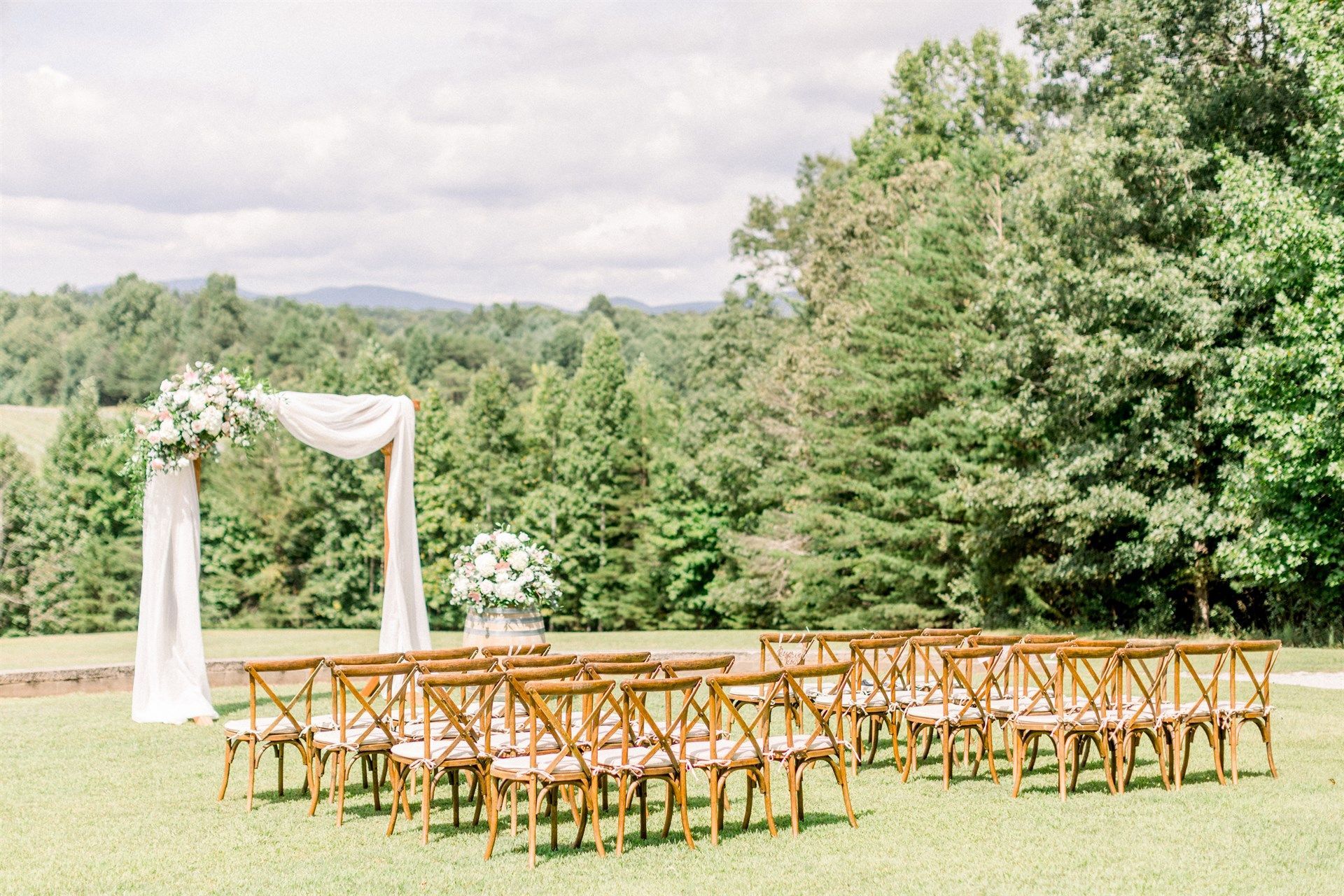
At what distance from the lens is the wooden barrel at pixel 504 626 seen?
13.8 m

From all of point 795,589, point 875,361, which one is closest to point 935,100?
point 875,361

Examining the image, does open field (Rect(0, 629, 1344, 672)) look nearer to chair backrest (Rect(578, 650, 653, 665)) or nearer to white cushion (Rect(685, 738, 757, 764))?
chair backrest (Rect(578, 650, 653, 665))

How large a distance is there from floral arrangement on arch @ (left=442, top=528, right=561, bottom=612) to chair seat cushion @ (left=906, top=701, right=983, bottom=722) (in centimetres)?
557

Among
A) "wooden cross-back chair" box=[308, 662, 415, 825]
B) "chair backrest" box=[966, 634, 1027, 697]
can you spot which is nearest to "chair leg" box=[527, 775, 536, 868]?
"wooden cross-back chair" box=[308, 662, 415, 825]

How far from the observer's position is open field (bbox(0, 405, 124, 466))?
68.8 metres

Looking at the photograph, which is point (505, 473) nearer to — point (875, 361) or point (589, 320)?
point (875, 361)

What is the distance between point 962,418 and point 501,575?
49.6ft

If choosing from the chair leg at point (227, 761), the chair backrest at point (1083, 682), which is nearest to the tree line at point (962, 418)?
the chair leg at point (227, 761)

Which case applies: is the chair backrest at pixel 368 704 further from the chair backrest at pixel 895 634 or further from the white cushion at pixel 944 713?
the chair backrest at pixel 895 634

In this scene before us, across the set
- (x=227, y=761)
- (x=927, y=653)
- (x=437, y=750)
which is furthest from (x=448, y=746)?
(x=927, y=653)

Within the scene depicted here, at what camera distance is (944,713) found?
8.88 meters

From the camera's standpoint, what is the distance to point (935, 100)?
1566 inches

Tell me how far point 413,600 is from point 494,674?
631cm

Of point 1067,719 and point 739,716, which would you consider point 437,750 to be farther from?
point 1067,719
